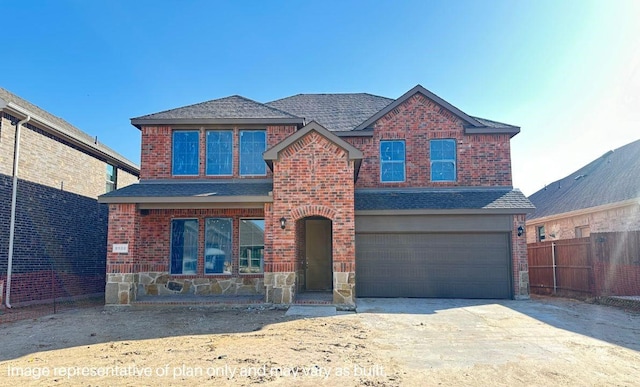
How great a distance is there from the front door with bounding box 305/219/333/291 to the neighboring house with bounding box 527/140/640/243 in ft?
34.0

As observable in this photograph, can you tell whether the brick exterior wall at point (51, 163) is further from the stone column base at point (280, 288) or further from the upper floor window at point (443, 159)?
the upper floor window at point (443, 159)

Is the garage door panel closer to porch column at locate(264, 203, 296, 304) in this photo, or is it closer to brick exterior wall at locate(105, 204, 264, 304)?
porch column at locate(264, 203, 296, 304)

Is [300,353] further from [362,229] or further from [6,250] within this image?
[6,250]

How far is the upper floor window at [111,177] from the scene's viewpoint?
16516mm

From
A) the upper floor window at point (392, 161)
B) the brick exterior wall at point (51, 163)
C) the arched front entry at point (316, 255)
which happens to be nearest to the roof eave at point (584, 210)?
the upper floor window at point (392, 161)

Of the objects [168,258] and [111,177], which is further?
[111,177]

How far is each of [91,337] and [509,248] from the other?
11306mm

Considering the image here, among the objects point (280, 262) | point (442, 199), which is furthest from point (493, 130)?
point (280, 262)

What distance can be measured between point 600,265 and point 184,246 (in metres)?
12.7

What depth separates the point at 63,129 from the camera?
13.3 m

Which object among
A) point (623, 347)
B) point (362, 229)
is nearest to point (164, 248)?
point (362, 229)

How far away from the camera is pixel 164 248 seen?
12758 millimetres

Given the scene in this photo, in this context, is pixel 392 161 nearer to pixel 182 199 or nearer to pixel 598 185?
pixel 182 199

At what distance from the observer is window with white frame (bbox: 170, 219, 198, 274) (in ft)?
42.1
